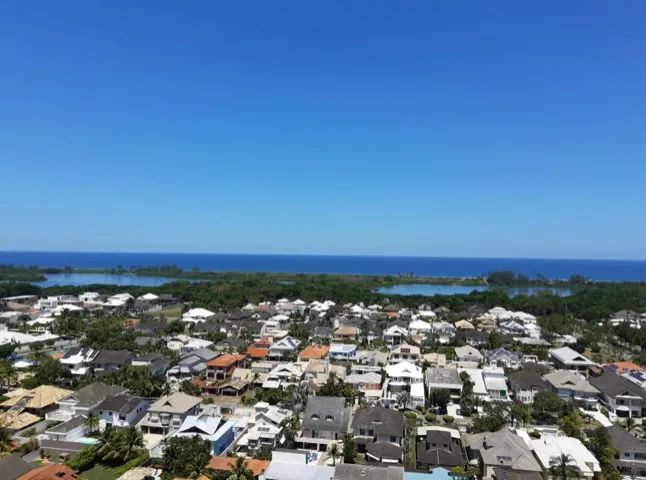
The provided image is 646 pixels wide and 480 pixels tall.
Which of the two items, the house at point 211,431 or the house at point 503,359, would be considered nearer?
the house at point 211,431

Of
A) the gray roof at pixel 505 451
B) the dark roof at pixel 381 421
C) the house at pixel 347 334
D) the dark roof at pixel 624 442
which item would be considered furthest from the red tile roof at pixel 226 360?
the dark roof at pixel 624 442

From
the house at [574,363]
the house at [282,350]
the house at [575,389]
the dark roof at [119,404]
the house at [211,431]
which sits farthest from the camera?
the house at [282,350]

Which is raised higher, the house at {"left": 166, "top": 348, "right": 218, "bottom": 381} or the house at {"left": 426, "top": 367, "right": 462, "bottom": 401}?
the house at {"left": 426, "top": 367, "right": 462, "bottom": 401}

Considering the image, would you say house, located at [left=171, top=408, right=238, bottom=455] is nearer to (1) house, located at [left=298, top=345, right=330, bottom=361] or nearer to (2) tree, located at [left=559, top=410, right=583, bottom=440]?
(1) house, located at [left=298, top=345, right=330, bottom=361]

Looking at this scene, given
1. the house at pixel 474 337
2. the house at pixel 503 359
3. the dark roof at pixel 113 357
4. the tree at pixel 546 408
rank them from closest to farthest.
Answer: the tree at pixel 546 408
the dark roof at pixel 113 357
the house at pixel 503 359
the house at pixel 474 337

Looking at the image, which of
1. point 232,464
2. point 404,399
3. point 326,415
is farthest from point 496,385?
point 232,464

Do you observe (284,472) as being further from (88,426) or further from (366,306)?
(366,306)

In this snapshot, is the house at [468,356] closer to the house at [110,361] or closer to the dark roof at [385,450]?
the dark roof at [385,450]

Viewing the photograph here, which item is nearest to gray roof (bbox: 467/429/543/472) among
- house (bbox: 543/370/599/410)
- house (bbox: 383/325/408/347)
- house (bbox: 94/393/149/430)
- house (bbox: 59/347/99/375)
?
house (bbox: 543/370/599/410)
